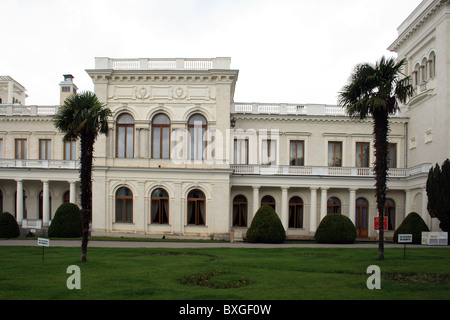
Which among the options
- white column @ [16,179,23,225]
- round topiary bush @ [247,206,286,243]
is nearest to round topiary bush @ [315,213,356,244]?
round topiary bush @ [247,206,286,243]

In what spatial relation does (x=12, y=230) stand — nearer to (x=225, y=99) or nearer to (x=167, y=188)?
(x=167, y=188)

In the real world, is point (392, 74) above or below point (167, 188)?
above

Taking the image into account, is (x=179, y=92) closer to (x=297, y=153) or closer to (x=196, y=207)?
(x=196, y=207)

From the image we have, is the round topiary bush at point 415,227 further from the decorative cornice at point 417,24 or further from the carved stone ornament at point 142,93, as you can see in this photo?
the carved stone ornament at point 142,93

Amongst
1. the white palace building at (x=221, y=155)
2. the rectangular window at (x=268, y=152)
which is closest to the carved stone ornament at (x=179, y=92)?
the white palace building at (x=221, y=155)

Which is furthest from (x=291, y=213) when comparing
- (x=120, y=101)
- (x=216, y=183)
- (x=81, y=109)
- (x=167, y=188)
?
(x=81, y=109)

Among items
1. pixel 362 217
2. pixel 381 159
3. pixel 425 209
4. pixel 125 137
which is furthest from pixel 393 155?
pixel 125 137

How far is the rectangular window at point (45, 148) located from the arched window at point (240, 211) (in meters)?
19.4

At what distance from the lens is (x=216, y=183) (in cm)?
4059

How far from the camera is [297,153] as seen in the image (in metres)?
46.6

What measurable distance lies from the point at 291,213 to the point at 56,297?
3265cm

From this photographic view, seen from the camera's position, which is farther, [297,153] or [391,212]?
[297,153]

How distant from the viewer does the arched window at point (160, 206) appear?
41.1 metres

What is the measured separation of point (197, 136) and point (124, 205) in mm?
8711
